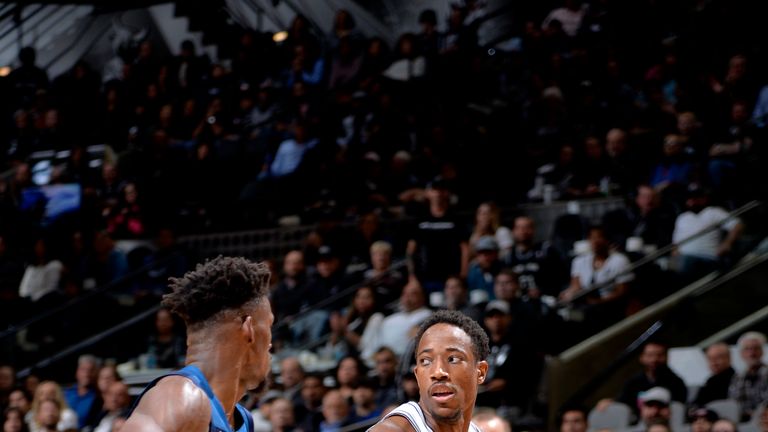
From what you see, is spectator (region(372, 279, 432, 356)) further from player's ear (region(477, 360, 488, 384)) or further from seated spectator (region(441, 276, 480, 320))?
player's ear (region(477, 360, 488, 384))

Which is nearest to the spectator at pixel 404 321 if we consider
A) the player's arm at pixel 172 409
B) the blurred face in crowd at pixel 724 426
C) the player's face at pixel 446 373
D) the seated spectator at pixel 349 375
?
the seated spectator at pixel 349 375

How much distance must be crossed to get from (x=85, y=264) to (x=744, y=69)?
7.39m

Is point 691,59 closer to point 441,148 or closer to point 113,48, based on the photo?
point 441,148

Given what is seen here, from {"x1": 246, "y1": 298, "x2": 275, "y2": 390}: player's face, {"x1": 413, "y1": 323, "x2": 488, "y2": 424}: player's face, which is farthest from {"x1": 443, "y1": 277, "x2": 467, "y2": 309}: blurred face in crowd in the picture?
{"x1": 246, "y1": 298, "x2": 275, "y2": 390}: player's face

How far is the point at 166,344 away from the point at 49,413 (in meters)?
1.78

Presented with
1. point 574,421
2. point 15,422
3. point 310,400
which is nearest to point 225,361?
point 574,421

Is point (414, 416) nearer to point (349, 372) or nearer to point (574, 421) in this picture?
point (574, 421)

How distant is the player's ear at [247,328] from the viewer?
371 centimetres

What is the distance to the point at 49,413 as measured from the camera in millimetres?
10070

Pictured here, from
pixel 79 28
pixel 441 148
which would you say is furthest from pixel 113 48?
pixel 441 148

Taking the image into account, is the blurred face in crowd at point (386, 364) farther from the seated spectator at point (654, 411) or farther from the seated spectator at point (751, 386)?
the seated spectator at point (751, 386)

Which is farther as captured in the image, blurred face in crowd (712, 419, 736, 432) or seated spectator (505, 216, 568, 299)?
seated spectator (505, 216, 568, 299)

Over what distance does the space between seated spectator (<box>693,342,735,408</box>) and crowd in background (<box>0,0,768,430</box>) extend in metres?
1.27

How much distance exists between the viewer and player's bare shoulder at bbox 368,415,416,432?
4.20 meters
